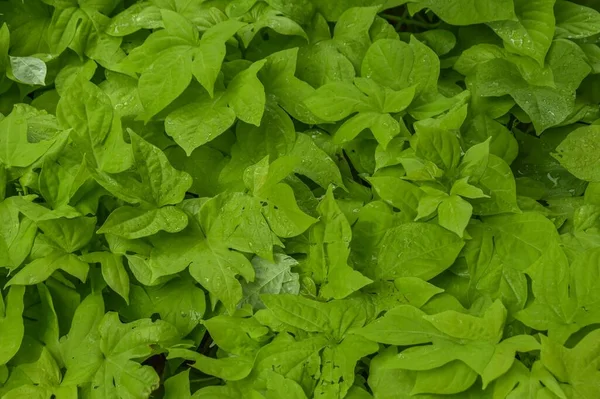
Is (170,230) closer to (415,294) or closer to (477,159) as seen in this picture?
(415,294)

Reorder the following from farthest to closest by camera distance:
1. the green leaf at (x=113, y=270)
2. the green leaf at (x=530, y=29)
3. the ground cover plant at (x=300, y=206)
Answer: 1. the green leaf at (x=530, y=29)
2. the green leaf at (x=113, y=270)
3. the ground cover plant at (x=300, y=206)

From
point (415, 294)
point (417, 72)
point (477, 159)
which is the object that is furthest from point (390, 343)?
point (417, 72)

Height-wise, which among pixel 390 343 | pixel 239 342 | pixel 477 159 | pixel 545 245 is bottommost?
pixel 239 342

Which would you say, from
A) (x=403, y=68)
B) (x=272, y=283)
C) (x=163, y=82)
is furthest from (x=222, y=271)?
(x=403, y=68)

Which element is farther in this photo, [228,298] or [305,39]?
[305,39]

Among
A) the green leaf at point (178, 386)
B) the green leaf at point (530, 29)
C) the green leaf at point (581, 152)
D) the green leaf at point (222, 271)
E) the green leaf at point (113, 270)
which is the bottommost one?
the green leaf at point (178, 386)

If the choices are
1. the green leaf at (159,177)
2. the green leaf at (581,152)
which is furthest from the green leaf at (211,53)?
the green leaf at (581,152)

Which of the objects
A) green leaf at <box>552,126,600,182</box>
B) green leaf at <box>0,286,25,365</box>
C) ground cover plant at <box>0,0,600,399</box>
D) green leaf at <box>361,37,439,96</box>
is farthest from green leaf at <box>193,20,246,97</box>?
green leaf at <box>552,126,600,182</box>

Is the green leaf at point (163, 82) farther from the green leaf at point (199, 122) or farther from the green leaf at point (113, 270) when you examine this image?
the green leaf at point (113, 270)

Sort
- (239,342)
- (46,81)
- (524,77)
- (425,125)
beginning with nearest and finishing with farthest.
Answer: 1. (239,342)
2. (425,125)
3. (524,77)
4. (46,81)
